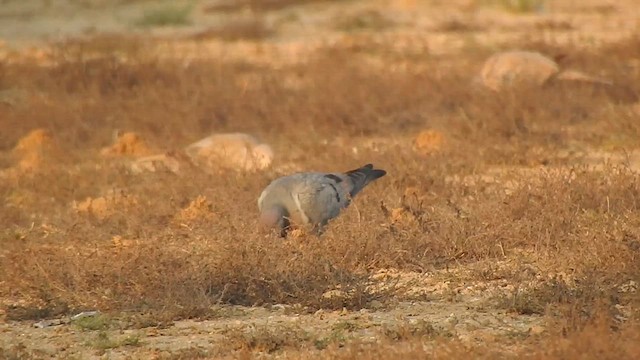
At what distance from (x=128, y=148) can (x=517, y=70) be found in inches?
161

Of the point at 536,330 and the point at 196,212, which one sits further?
the point at 196,212

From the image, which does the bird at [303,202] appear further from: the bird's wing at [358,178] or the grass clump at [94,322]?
the grass clump at [94,322]

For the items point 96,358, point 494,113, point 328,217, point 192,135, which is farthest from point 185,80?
point 96,358

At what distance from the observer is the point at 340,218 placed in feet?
24.0

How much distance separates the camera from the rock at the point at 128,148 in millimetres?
11117

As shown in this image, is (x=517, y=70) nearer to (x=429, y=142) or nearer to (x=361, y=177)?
(x=429, y=142)

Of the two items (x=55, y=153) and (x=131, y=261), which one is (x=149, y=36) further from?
(x=131, y=261)

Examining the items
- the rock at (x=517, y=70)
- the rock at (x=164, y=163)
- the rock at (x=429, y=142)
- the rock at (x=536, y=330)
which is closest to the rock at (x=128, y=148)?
the rock at (x=164, y=163)

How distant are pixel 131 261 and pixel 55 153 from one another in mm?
4822

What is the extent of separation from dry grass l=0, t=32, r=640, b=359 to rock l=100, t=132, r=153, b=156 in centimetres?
19

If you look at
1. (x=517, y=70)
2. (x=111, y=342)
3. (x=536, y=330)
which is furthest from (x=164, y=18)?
(x=536, y=330)

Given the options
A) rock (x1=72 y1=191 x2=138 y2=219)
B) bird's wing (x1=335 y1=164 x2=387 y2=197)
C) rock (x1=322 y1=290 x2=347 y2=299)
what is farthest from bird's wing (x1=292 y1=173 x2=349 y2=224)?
rock (x1=72 y1=191 x2=138 y2=219)

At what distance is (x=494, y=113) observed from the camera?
1135cm

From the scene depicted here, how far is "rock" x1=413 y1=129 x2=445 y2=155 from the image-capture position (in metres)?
10.5
